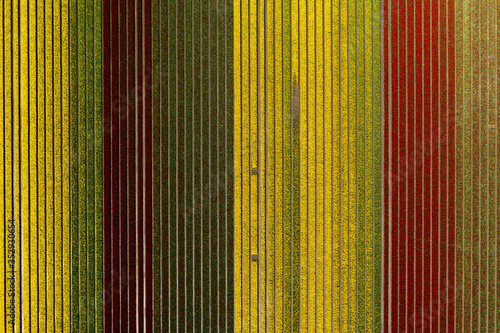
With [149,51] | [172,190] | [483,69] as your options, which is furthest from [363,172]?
[149,51]

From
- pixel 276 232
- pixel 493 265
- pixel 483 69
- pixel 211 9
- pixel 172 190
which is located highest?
pixel 211 9

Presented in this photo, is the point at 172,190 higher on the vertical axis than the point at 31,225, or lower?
higher

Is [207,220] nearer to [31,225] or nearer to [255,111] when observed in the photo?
[255,111]

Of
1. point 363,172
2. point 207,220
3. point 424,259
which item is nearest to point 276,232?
point 207,220

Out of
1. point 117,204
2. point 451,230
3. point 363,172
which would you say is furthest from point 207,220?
point 451,230

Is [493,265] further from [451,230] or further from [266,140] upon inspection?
[266,140]

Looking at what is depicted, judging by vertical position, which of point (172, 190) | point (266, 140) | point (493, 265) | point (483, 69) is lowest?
point (493, 265)

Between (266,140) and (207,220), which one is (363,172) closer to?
(266,140)
